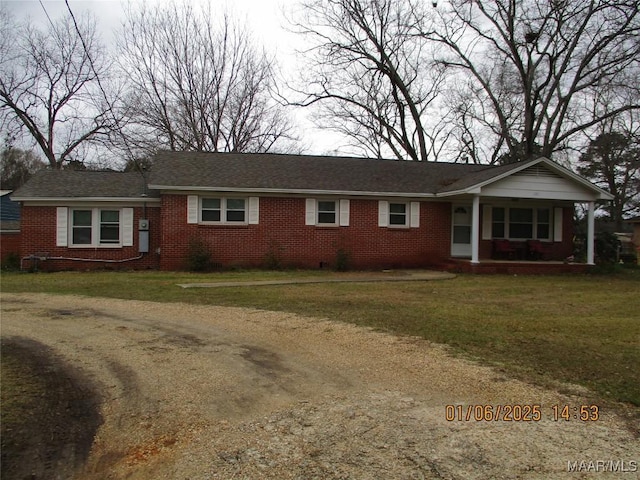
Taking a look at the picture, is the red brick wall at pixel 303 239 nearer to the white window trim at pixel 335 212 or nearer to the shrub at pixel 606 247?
the white window trim at pixel 335 212

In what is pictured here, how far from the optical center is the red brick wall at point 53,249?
16797mm

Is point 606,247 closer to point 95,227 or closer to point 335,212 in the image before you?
point 335,212

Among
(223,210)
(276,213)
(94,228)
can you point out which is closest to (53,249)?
(94,228)

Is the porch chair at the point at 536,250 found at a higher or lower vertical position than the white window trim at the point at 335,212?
lower

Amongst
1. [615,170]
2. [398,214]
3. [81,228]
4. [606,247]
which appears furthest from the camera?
[615,170]

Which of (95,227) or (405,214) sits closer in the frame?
(95,227)

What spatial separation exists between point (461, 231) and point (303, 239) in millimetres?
6231

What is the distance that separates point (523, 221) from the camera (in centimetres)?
1991

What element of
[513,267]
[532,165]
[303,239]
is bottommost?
[513,267]

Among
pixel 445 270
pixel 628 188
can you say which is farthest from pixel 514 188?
pixel 628 188

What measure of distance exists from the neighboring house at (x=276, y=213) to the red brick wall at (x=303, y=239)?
4 centimetres

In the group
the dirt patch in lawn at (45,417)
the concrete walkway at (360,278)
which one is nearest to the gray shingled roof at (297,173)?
the concrete walkway at (360,278)

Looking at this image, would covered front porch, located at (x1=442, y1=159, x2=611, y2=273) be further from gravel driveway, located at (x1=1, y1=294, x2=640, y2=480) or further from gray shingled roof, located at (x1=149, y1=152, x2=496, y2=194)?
gravel driveway, located at (x1=1, y1=294, x2=640, y2=480)

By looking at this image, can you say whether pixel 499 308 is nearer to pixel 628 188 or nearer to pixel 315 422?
pixel 315 422
